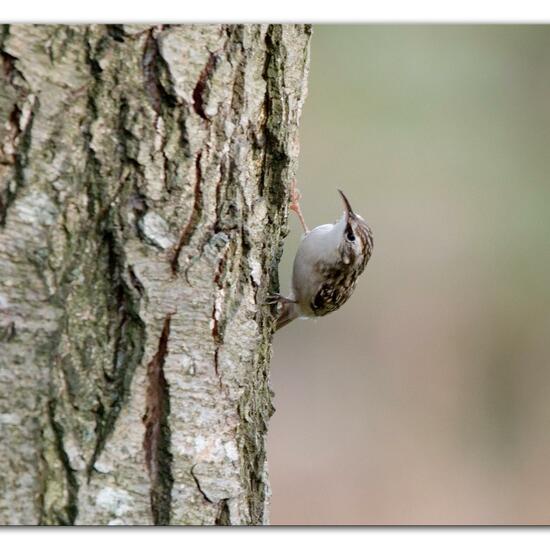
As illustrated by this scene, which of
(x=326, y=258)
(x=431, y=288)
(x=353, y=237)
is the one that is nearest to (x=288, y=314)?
(x=326, y=258)

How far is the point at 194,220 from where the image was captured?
152 centimetres

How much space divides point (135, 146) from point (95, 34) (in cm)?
21

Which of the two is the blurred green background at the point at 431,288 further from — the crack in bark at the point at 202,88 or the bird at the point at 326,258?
the crack in bark at the point at 202,88

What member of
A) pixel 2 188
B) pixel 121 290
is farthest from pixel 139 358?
pixel 2 188

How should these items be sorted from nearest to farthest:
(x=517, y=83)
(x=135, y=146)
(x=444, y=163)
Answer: (x=135, y=146)
(x=517, y=83)
(x=444, y=163)

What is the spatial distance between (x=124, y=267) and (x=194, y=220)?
173 mm

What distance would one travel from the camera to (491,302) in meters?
2.46

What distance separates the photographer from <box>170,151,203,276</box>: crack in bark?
1491mm

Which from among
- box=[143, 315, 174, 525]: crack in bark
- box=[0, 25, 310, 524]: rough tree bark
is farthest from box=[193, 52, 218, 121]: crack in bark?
box=[143, 315, 174, 525]: crack in bark

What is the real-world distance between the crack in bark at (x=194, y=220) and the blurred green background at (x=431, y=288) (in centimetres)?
67

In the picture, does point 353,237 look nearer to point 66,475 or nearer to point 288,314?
point 288,314

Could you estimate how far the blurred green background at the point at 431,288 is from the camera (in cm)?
216

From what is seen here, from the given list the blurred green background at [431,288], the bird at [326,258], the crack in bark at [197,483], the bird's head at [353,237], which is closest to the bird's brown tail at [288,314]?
the bird at [326,258]
